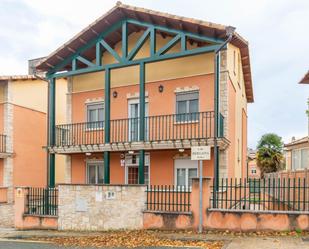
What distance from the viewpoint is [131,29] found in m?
17.1

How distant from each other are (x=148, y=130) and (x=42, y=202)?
17.9 ft

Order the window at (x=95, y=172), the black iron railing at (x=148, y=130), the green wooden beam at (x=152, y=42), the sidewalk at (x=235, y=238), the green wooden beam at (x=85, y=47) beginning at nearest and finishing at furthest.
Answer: the sidewalk at (x=235, y=238) < the green wooden beam at (x=152, y=42) < the black iron railing at (x=148, y=130) < the green wooden beam at (x=85, y=47) < the window at (x=95, y=172)

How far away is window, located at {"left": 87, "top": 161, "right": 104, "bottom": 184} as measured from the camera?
58.5 ft

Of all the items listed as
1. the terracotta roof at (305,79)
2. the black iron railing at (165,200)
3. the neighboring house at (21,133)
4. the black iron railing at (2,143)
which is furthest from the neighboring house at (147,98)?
the black iron railing at (2,143)

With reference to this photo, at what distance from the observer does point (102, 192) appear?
12.6 m

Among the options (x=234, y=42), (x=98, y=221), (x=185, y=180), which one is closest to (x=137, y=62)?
(x=234, y=42)

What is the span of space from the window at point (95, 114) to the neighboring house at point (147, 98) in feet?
0.17

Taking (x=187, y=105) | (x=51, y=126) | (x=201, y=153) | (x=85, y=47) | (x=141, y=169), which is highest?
(x=85, y=47)

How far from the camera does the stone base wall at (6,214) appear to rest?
19031 millimetres

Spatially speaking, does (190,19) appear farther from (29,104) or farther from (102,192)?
(29,104)

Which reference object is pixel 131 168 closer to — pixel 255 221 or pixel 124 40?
pixel 124 40

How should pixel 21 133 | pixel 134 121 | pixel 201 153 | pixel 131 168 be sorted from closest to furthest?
pixel 201 153
pixel 134 121
pixel 131 168
pixel 21 133

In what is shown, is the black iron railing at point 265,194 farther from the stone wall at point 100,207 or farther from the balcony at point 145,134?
the stone wall at point 100,207

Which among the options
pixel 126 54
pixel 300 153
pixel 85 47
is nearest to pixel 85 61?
pixel 85 47
